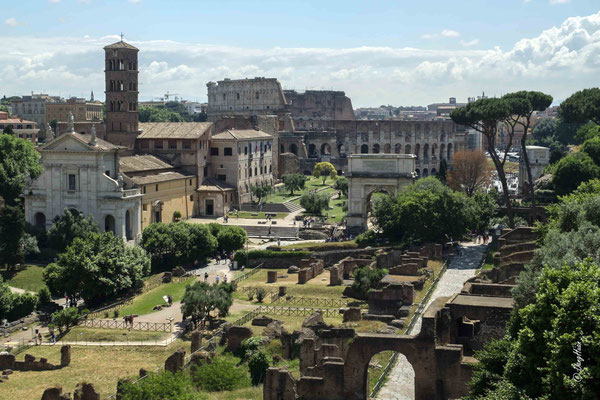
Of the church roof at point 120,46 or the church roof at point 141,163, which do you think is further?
the church roof at point 120,46

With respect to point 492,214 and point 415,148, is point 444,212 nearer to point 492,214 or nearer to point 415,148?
point 492,214

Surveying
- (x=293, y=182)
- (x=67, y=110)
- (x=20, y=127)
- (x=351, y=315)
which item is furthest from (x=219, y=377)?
(x=67, y=110)

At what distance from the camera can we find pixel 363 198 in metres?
70.1

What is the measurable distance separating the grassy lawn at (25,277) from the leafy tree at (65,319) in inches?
391

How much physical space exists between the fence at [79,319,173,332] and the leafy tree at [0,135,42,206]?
25.8 metres

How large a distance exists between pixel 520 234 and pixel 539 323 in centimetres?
3180

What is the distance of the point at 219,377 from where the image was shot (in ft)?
109

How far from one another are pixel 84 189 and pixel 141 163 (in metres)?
7.24

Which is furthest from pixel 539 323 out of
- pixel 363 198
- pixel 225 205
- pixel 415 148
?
pixel 415 148

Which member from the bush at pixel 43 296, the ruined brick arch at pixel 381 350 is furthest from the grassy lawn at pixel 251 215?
the ruined brick arch at pixel 381 350

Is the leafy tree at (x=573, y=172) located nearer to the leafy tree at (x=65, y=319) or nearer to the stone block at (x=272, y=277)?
the stone block at (x=272, y=277)

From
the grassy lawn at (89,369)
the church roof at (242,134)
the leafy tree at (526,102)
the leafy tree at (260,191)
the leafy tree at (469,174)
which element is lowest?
the grassy lawn at (89,369)

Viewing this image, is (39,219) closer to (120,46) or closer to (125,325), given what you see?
(120,46)

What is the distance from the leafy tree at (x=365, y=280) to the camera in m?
47.4
